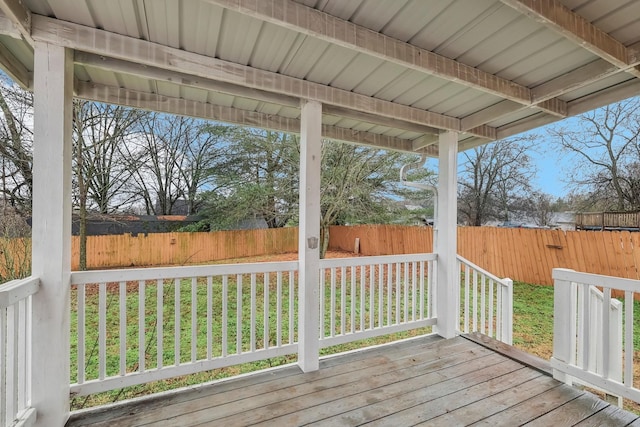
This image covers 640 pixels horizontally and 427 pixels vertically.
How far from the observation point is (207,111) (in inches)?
103

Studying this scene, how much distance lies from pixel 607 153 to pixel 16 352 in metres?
12.8

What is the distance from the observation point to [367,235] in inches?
372

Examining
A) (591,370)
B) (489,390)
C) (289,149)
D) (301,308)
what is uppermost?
(289,149)

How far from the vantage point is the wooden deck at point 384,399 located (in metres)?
1.79

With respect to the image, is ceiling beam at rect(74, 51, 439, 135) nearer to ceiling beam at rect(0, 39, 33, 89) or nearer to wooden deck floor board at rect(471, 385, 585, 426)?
ceiling beam at rect(0, 39, 33, 89)

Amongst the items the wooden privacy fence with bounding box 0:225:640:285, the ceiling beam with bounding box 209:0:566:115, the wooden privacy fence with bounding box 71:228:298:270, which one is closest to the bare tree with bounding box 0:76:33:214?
the wooden privacy fence with bounding box 0:225:640:285

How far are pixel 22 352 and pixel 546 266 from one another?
7.85 meters

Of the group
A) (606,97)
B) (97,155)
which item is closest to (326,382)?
(606,97)

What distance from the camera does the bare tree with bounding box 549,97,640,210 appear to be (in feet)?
26.8

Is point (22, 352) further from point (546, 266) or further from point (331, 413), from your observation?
point (546, 266)

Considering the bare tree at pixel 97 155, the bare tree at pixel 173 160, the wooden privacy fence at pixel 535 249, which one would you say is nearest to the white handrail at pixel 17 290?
the bare tree at pixel 97 155

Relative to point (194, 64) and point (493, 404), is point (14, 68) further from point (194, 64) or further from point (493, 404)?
point (493, 404)

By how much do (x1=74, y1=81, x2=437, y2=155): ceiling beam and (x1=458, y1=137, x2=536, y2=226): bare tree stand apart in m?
9.84

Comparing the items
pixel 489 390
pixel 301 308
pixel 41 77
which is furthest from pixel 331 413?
pixel 41 77
